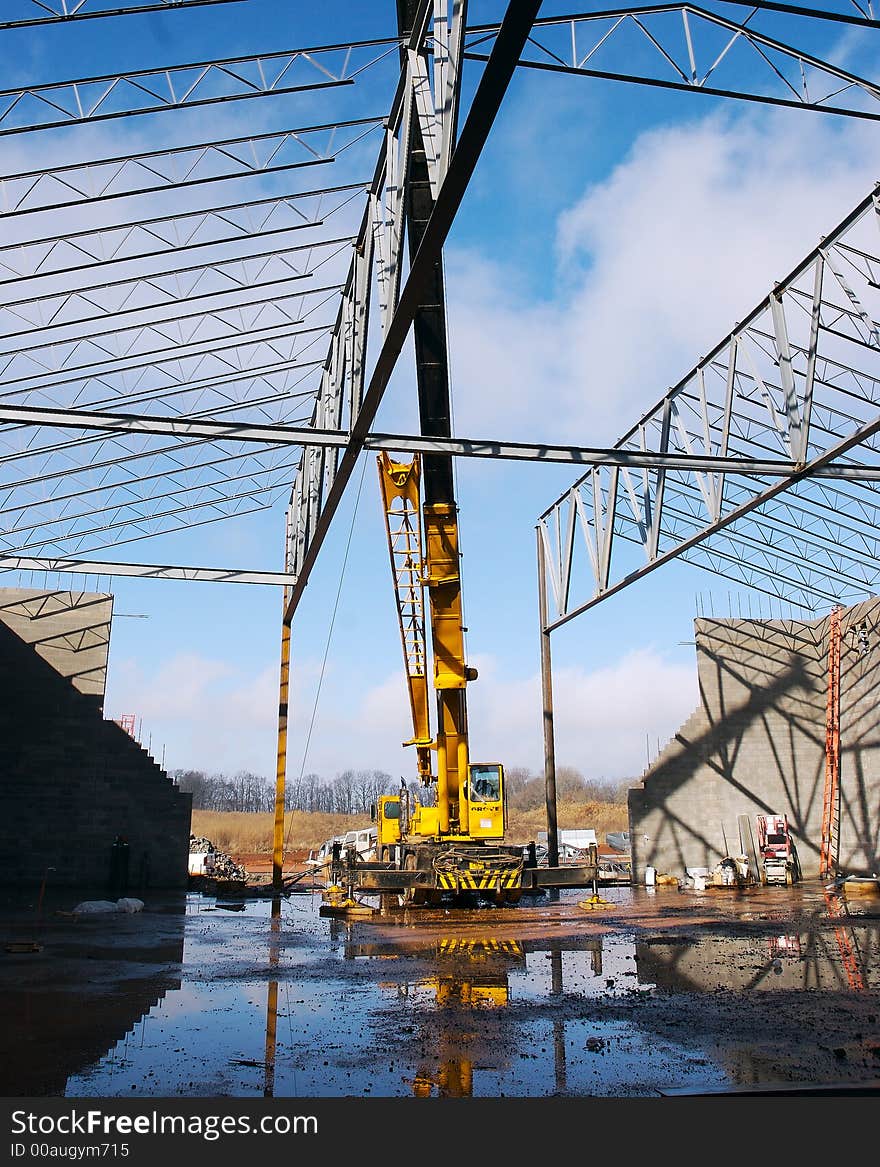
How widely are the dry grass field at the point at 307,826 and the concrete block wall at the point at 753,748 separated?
3105 centimetres

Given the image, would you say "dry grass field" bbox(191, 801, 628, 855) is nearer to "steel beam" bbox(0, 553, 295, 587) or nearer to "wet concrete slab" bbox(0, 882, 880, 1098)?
"steel beam" bbox(0, 553, 295, 587)

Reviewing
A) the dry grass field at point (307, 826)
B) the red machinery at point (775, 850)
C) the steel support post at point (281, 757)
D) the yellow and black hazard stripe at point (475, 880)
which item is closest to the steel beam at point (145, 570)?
the steel support post at point (281, 757)

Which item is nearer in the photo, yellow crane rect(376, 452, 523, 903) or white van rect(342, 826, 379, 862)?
yellow crane rect(376, 452, 523, 903)

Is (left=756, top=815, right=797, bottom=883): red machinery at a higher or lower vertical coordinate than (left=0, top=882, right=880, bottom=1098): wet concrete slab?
higher

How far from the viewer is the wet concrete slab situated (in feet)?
20.8

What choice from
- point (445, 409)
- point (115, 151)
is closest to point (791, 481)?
point (445, 409)

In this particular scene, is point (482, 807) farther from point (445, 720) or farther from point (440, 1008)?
point (440, 1008)

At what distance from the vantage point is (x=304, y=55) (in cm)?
1170

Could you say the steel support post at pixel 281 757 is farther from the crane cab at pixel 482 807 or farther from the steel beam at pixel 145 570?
the crane cab at pixel 482 807

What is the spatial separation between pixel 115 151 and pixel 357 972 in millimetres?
11999

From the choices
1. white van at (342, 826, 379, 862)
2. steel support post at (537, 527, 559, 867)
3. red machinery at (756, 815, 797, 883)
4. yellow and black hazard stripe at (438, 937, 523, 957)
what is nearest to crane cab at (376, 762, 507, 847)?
yellow and black hazard stripe at (438, 937, 523, 957)

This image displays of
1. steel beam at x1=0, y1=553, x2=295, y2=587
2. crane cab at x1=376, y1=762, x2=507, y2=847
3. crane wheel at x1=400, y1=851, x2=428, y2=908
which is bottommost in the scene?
crane wheel at x1=400, y1=851, x2=428, y2=908

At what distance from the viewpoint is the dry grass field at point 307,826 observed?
203 ft

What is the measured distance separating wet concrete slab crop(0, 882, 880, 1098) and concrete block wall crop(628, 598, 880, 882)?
1161 cm
